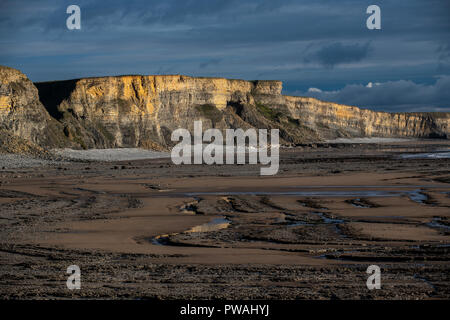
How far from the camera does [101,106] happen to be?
8150 cm

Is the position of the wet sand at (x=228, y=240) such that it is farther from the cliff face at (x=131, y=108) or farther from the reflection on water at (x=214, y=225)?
the cliff face at (x=131, y=108)

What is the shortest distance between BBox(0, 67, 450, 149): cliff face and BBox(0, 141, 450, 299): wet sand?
37.9 metres

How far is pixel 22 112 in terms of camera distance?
64.4m

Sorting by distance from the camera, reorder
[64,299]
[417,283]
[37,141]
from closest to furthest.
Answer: [64,299], [417,283], [37,141]

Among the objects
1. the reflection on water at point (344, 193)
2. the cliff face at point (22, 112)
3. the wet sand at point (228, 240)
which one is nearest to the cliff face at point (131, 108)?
the cliff face at point (22, 112)

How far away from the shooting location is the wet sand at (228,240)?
32.7 ft

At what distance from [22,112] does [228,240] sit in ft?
180

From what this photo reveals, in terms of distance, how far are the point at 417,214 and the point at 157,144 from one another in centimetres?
6718

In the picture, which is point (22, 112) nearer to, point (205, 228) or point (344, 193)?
point (344, 193)

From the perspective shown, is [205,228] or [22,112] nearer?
[205,228]

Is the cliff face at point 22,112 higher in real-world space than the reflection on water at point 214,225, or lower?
higher

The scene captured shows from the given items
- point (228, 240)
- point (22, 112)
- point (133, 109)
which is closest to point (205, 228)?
point (228, 240)
